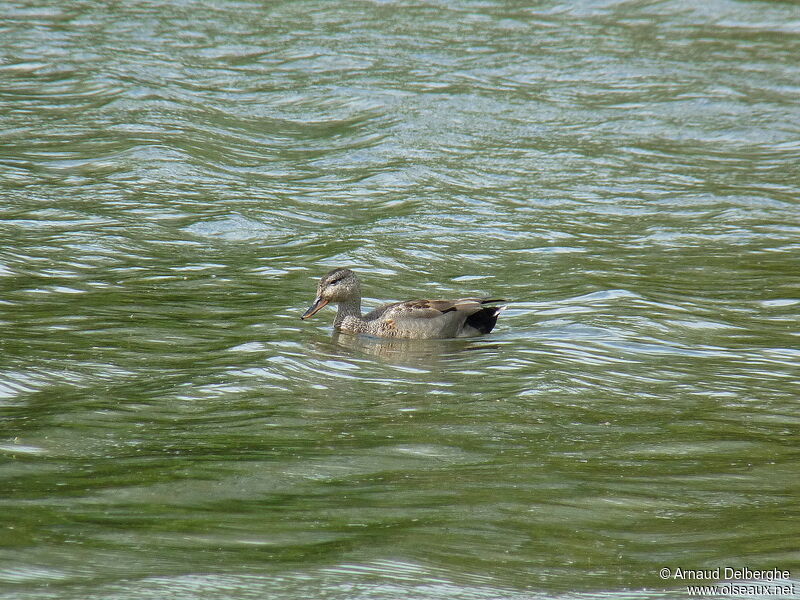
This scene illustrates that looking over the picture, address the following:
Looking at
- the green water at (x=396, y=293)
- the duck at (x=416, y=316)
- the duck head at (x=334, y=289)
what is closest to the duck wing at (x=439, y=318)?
the duck at (x=416, y=316)

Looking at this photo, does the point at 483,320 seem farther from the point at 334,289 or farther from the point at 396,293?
the point at 396,293

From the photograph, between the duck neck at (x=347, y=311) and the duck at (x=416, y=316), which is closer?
the duck at (x=416, y=316)

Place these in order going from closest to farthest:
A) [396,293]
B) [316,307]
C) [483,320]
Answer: [483,320] < [316,307] < [396,293]

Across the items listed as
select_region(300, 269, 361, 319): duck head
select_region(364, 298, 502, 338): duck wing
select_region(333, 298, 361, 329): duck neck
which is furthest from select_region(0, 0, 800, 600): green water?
select_region(333, 298, 361, 329): duck neck

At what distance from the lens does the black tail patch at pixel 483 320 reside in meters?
10.7

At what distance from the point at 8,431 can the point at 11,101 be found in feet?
40.5

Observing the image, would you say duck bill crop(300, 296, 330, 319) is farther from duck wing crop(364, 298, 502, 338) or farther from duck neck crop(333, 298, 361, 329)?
duck wing crop(364, 298, 502, 338)

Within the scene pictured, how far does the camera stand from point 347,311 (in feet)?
37.2

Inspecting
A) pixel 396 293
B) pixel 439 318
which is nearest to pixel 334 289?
pixel 439 318

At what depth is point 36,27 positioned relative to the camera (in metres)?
22.7

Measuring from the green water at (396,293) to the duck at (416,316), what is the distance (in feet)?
0.67

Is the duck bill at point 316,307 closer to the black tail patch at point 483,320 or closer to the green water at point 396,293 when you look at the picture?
the green water at point 396,293

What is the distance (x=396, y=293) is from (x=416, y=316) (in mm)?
1692

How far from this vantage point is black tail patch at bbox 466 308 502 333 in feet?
35.1
